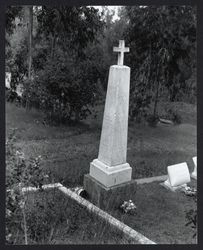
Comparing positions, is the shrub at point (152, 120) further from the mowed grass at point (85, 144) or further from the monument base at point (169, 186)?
the monument base at point (169, 186)

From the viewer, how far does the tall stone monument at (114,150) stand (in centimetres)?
607

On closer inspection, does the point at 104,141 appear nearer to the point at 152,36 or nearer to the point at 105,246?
the point at 105,246

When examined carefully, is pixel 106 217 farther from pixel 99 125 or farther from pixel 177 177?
pixel 99 125

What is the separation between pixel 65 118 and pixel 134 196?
191 inches

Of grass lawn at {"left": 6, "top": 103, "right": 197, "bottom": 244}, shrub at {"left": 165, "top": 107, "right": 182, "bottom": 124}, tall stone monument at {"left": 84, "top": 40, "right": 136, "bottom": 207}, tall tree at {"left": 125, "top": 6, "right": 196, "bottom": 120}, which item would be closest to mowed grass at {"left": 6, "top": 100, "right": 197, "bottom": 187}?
grass lawn at {"left": 6, "top": 103, "right": 197, "bottom": 244}

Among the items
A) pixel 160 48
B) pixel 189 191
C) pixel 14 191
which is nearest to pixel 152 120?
pixel 160 48

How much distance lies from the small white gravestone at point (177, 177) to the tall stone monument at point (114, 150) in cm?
113

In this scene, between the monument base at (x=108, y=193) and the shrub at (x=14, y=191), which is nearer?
the shrub at (x=14, y=191)

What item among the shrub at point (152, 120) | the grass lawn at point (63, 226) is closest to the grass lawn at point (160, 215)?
the grass lawn at point (63, 226)

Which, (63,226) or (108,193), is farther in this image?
(108,193)

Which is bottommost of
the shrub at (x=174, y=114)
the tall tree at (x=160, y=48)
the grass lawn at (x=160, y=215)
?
the grass lawn at (x=160, y=215)

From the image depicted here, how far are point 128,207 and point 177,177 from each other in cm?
165

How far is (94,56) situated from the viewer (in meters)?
10.6

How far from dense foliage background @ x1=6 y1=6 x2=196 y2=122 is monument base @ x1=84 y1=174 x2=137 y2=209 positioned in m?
3.66
